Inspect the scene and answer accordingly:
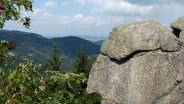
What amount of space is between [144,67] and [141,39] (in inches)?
149

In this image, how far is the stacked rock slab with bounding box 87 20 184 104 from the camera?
174 ft

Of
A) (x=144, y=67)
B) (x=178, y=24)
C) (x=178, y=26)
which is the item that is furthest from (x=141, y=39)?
(x=178, y=24)

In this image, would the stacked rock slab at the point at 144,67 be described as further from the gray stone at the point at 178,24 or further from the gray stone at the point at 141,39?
the gray stone at the point at 178,24

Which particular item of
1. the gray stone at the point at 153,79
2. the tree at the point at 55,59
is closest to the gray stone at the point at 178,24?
the gray stone at the point at 153,79

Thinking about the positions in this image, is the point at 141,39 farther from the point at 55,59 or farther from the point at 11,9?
the point at 11,9

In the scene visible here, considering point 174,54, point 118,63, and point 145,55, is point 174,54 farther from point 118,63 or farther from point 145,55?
point 118,63

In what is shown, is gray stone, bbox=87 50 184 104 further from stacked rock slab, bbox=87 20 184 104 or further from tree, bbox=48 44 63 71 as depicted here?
tree, bbox=48 44 63 71

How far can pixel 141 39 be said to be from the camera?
54344 millimetres

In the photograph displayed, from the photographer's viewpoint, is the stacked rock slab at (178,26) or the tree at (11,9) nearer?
the tree at (11,9)

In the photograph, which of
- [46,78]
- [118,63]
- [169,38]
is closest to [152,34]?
[169,38]

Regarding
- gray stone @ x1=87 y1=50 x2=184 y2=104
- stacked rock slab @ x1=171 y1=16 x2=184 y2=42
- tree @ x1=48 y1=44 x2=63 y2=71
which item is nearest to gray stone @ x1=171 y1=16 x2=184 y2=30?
stacked rock slab @ x1=171 y1=16 x2=184 y2=42

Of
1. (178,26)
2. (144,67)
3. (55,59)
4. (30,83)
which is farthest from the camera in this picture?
(55,59)

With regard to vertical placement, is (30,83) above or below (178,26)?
below

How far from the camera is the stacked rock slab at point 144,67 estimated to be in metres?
52.9
